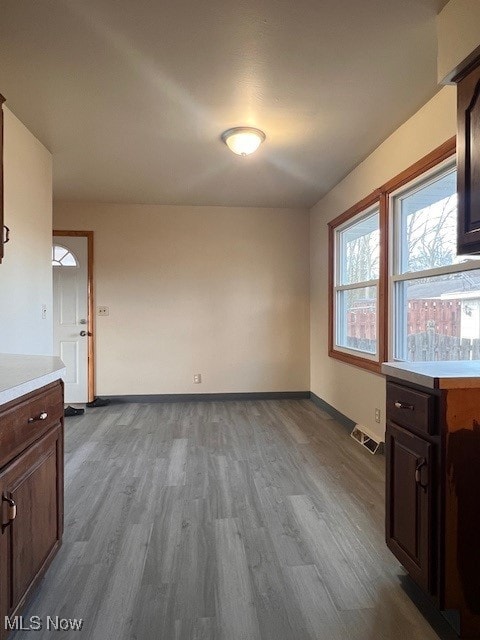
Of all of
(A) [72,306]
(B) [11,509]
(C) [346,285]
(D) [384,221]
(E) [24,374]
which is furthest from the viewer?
(A) [72,306]

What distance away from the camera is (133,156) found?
3158 mm

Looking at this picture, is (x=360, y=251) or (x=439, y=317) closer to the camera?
(x=439, y=317)

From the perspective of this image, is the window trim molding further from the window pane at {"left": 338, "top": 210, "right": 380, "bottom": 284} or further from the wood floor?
the wood floor

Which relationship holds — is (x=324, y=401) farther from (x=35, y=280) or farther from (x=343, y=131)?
(x=35, y=280)

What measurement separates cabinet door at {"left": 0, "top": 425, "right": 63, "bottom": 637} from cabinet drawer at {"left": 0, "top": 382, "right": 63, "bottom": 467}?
0.13 feet

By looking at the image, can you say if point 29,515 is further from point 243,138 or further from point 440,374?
point 243,138

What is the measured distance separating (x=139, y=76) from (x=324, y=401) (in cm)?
364

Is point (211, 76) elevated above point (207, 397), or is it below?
above

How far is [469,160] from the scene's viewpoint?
1.54 m

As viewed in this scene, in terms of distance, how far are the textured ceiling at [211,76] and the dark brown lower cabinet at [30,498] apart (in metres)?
1.75

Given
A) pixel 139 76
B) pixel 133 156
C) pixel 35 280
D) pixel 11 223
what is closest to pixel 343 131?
pixel 139 76
